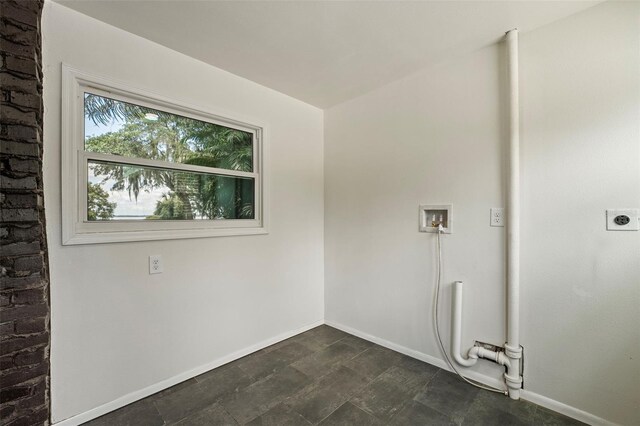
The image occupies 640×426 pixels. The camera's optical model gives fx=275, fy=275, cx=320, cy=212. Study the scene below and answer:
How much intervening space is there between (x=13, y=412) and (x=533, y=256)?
120 inches

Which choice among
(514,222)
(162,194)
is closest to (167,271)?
(162,194)

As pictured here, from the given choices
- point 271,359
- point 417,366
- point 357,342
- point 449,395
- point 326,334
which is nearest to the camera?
point 449,395

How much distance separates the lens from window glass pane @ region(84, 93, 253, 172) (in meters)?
1.77

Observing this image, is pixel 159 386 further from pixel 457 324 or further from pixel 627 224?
pixel 627 224

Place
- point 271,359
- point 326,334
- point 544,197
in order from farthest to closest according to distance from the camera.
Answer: point 326,334 < point 271,359 < point 544,197

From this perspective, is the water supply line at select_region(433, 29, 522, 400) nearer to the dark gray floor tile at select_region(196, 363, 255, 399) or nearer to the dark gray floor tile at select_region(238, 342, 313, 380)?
the dark gray floor tile at select_region(238, 342, 313, 380)

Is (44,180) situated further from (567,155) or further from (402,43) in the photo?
(567,155)

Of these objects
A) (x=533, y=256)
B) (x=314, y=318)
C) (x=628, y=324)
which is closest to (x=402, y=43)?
(x=533, y=256)

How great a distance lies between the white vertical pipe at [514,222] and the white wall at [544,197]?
0.18 feet

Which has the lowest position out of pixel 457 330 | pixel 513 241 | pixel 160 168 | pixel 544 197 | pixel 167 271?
pixel 457 330

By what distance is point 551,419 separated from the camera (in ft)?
5.35

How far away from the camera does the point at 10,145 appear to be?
1.37 meters

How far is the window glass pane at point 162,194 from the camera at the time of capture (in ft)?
5.85

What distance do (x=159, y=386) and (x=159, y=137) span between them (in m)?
1.77
